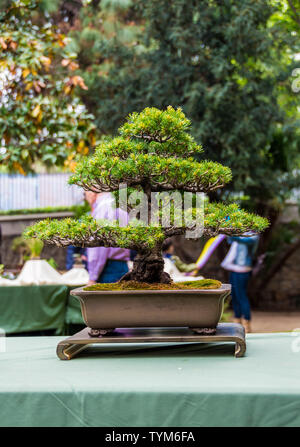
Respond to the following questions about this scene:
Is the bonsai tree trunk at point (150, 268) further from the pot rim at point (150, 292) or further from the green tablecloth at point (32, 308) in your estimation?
the green tablecloth at point (32, 308)

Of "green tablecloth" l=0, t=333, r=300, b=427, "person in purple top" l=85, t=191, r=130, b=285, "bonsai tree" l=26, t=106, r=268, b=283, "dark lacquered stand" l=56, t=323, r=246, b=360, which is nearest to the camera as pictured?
"green tablecloth" l=0, t=333, r=300, b=427

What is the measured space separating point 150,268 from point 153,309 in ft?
0.55

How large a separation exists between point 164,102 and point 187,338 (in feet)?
26.2

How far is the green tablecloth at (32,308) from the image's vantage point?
3930 mm

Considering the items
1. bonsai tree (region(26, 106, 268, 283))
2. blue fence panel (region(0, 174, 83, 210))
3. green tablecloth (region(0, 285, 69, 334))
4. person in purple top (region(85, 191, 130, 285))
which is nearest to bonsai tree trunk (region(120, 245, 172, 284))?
bonsai tree (region(26, 106, 268, 283))

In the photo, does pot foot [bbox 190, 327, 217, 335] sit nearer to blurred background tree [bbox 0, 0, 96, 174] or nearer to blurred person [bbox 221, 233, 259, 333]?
blurred background tree [bbox 0, 0, 96, 174]

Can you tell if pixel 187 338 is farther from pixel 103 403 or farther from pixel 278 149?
pixel 278 149

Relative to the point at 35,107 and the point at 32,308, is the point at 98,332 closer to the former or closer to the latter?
the point at 32,308

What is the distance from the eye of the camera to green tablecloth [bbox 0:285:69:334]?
12.9 ft

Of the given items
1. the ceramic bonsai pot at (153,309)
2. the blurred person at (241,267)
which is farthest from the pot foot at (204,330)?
the blurred person at (241,267)

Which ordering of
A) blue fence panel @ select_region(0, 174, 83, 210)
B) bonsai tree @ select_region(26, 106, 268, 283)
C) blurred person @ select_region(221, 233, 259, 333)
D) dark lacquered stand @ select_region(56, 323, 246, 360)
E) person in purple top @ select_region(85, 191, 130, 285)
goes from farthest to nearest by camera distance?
blue fence panel @ select_region(0, 174, 83, 210)
blurred person @ select_region(221, 233, 259, 333)
person in purple top @ select_region(85, 191, 130, 285)
bonsai tree @ select_region(26, 106, 268, 283)
dark lacquered stand @ select_region(56, 323, 246, 360)

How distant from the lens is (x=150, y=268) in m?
1.67

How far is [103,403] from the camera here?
110 cm

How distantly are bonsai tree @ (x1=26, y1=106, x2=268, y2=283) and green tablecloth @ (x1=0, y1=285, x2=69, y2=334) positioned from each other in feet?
7.88
